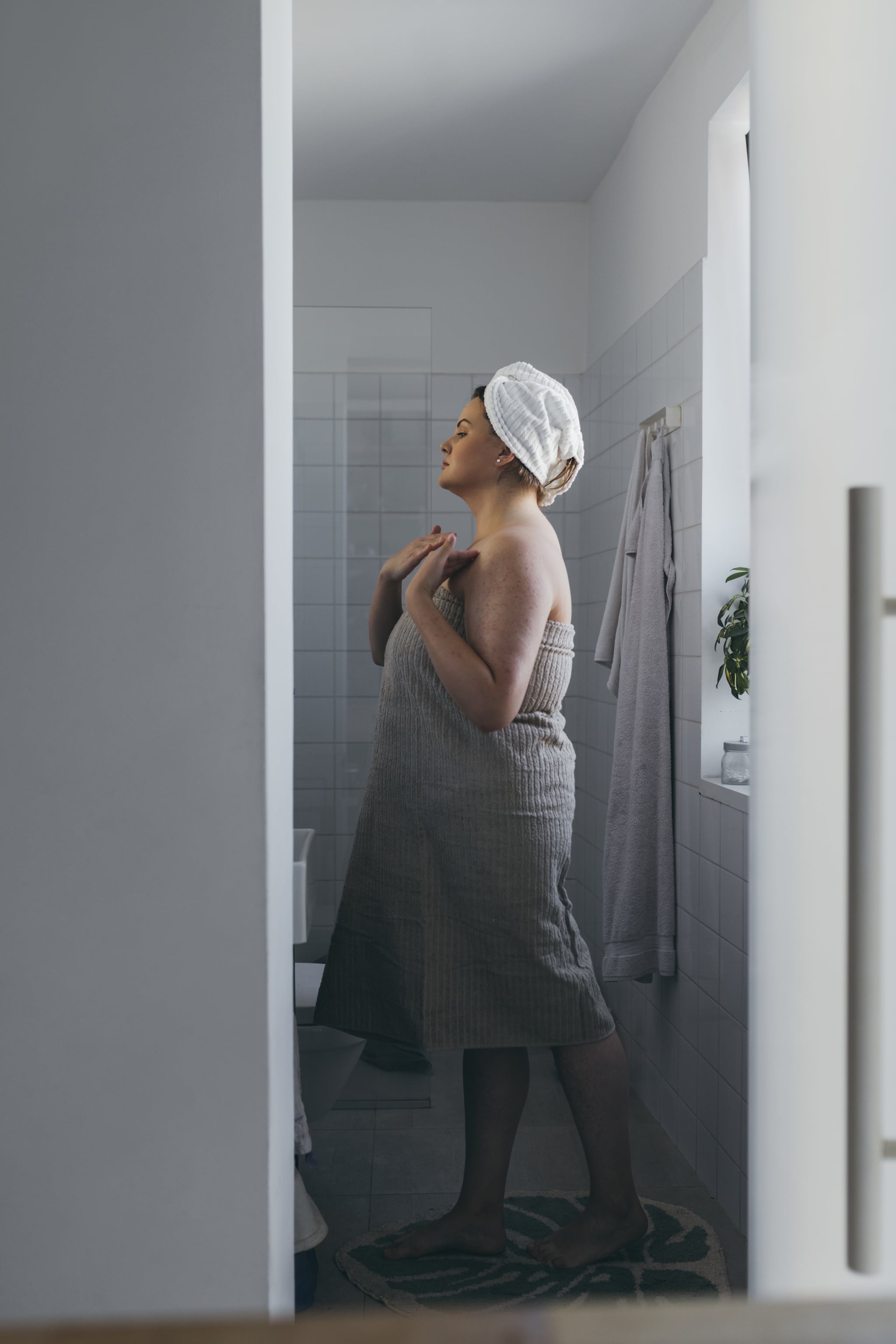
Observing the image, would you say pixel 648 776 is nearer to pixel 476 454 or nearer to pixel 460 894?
pixel 460 894

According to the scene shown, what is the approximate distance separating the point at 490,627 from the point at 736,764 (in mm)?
653

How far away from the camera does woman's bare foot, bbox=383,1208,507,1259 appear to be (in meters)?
1.72

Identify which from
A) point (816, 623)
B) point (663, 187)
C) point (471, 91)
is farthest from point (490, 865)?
point (471, 91)

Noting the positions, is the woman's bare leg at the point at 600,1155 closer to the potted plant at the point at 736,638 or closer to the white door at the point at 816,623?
the potted plant at the point at 736,638

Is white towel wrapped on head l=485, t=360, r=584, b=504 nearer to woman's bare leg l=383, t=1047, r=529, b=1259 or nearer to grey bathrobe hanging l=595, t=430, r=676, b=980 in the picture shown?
grey bathrobe hanging l=595, t=430, r=676, b=980

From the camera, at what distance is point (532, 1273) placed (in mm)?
1682

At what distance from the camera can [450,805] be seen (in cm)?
164

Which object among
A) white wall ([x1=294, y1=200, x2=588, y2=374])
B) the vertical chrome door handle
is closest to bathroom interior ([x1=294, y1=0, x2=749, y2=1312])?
white wall ([x1=294, y1=200, x2=588, y2=374])

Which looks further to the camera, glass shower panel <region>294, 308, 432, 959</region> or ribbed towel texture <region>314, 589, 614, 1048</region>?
glass shower panel <region>294, 308, 432, 959</region>

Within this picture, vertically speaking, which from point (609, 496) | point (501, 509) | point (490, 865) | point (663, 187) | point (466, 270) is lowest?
point (490, 865)

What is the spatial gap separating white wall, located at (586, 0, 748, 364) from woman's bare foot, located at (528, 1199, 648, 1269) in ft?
6.08

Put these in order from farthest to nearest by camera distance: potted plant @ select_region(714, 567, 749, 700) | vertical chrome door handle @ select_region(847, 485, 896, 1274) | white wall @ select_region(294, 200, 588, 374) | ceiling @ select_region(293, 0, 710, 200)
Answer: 1. white wall @ select_region(294, 200, 588, 374)
2. ceiling @ select_region(293, 0, 710, 200)
3. potted plant @ select_region(714, 567, 749, 700)
4. vertical chrome door handle @ select_region(847, 485, 896, 1274)

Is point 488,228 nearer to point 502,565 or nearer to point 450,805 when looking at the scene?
point 502,565

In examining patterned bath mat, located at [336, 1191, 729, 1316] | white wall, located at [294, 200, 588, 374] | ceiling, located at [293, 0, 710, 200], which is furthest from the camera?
white wall, located at [294, 200, 588, 374]
